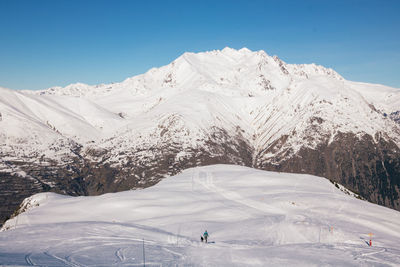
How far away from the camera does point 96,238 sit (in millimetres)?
33719

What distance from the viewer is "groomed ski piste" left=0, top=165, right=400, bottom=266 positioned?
27.0m

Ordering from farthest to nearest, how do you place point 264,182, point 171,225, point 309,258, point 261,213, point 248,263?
point 264,182 → point 261,213 → point 171,225 → point 309,258 → point 248,263

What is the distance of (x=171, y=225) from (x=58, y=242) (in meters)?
14.9

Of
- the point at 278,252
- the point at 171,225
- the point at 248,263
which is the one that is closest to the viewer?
the point at 248,263

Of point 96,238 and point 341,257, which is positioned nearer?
point 341,257

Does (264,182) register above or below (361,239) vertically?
above

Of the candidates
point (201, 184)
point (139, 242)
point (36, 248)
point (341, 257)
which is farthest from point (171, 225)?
point (201, 184)

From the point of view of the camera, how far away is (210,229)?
131 feet

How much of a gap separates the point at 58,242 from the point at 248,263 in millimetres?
19302

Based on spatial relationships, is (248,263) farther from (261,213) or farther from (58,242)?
(261,213)

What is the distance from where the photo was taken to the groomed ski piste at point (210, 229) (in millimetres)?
27016

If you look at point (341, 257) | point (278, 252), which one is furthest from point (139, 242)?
point (341, 257)

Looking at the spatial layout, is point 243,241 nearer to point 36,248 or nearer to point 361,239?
point 361,239

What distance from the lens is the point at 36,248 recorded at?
28.7 meters
